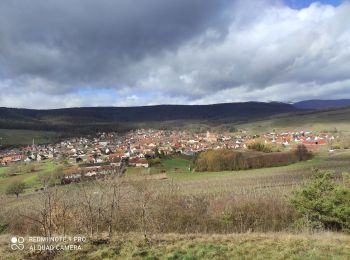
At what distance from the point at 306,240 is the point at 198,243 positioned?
3143mm

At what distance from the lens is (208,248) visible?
9.21 m

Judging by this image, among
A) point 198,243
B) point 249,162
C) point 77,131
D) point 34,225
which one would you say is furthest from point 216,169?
point 77,131

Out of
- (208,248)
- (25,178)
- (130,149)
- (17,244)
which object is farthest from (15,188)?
(130,149)

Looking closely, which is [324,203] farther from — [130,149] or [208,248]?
[130,149]

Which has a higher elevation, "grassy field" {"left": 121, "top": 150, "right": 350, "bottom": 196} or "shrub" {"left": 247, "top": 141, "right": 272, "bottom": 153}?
"shrub" {"left": 247, "top": 141, "right": 272, "bottom": 153}

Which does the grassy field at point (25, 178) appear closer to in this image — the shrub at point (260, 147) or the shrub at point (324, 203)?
the shrub at point (324, 203)

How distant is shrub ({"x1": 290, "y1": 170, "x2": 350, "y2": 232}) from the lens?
1588 cm

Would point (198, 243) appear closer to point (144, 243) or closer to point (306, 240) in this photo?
point (144, 243)

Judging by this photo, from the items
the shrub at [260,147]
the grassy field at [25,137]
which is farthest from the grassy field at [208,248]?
the grassy field at [25,137]

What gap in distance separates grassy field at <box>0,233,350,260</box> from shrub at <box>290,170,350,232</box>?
19.1 feet

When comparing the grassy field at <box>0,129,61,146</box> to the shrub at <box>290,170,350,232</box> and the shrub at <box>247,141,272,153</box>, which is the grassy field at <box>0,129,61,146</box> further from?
the shrub at <box>290,170,350,232</box>

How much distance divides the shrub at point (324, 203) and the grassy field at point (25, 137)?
5524 inches

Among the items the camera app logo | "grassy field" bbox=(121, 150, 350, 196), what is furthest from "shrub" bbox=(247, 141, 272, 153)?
the camera app logo

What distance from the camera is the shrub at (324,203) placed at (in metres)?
15.9
